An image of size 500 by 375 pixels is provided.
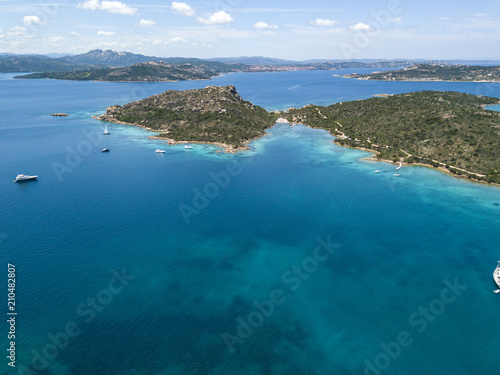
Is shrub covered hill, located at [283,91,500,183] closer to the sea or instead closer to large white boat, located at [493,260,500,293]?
the sea

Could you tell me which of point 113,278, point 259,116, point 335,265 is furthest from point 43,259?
point 259,116

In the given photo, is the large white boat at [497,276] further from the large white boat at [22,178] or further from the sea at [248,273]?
the large white boat at [22,178]

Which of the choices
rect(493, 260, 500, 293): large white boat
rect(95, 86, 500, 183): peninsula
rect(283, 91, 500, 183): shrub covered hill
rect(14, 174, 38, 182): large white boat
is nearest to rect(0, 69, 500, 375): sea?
rect(493, 260, 500, 293): large white boat

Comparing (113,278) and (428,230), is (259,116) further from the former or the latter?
(113,278)

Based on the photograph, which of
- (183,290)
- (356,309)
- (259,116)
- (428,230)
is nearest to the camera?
(356,309)

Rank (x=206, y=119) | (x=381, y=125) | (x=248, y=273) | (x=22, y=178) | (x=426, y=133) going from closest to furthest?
(x=248, y=273) < (x=22, y=178) < (x=426, y=133) < (x=381, y=125) < (x=206, y=119)

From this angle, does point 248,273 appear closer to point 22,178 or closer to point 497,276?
point 497,276

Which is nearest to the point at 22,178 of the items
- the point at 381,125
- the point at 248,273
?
the point at 248,273
